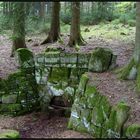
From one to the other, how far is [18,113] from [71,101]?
205cm

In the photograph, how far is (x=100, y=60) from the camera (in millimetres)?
12172

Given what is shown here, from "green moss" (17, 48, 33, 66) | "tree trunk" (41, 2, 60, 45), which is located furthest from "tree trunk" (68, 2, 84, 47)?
"green moss" (17, 48, 33, 66)

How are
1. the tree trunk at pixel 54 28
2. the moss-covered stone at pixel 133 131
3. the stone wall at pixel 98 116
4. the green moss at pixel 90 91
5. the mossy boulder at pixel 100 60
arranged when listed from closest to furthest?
the moss-covered stone at pixel 133 131 → the stone wall at pixel 98 116 → the green moss at pixel 90 91 → the mossy boulder at pixel 100 60 → the tree trunk at pixel 54 28

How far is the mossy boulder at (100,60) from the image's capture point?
12.1 m

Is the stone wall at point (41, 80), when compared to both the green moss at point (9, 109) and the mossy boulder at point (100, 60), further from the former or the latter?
the mossy boulder at point (100, 60)

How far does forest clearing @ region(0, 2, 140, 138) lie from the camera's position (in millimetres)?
9266

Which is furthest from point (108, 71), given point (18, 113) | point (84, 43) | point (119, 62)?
point (84, 43)

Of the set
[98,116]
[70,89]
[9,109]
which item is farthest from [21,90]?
[98,116]

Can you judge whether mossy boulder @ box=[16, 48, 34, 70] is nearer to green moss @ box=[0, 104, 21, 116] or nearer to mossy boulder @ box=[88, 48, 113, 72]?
green moss @ box=[0, 104, 21, 116]

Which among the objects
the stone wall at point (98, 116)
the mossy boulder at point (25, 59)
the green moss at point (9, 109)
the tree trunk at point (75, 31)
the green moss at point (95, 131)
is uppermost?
the tree trunk at point (75, 31)

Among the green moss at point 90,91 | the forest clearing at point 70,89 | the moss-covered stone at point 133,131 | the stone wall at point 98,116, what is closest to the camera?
the moss-covered stone at point 133,131

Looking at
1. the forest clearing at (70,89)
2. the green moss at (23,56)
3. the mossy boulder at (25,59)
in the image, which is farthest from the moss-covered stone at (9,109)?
the green moss at (23,56)

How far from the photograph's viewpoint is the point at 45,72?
13375 mm

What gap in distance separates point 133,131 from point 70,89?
5333 mm
